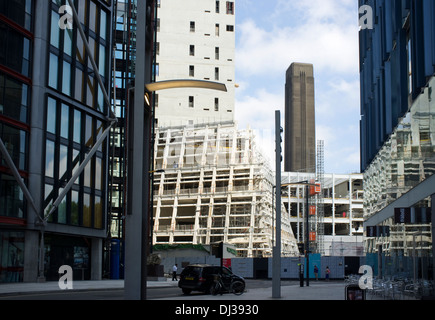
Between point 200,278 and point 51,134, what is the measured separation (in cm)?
1672

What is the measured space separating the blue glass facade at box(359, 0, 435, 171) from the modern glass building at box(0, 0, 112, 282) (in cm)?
2048

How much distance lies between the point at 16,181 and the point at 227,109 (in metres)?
67.6

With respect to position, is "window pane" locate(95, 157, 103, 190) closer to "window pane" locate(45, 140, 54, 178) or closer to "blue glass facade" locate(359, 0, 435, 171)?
"window pane" locate(45, 140, 54, 178)

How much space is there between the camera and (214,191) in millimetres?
87938

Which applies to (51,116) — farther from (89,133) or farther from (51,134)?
(89,133)

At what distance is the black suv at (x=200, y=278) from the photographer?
97.5 feet

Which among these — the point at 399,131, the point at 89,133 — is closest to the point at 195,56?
the point at 89,133

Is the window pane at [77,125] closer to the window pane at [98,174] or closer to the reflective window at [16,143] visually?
the window pane at [98,174]

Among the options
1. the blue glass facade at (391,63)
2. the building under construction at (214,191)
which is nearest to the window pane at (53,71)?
the blue glass facade at (391,63)

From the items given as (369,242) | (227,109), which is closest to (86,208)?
(369,242)

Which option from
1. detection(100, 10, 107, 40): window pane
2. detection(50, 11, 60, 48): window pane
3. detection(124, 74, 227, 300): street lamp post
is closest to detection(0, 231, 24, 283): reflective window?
detection(50, 11, 60, 48): window pane

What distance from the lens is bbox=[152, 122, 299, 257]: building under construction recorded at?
3290 inches

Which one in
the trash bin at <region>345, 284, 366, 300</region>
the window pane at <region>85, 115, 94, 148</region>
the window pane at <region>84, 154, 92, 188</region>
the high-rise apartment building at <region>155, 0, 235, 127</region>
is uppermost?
the high-rise apartment building at <region>155, 0, 235, 127</region>

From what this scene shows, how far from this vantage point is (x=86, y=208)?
44.9 meters
